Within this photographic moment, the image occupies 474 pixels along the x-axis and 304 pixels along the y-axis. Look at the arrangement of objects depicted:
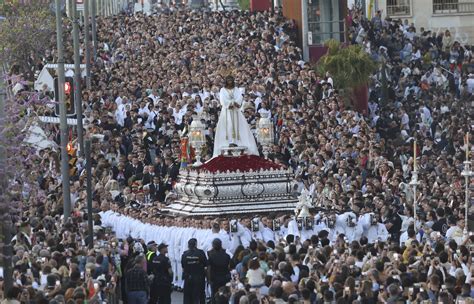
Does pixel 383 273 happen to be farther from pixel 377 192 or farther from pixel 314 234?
pixel 377 192

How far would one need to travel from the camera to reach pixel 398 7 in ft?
268

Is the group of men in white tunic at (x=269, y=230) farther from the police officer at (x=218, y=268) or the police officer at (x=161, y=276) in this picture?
the police officer at (x=218, y=268)

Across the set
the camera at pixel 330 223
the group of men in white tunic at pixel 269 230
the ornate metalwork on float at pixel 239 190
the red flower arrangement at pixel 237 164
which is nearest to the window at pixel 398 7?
the red flower arrangement at pixel 237 164

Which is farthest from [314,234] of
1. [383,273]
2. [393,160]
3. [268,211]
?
[393,160]

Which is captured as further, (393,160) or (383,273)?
(393,160)

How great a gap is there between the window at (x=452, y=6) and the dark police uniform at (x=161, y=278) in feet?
146

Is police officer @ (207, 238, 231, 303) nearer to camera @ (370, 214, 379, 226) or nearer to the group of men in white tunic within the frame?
the group of men in white tunic

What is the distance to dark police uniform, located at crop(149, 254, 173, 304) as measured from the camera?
1468 inches

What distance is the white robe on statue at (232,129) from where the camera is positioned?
4566cm

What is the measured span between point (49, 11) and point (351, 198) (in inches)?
1281

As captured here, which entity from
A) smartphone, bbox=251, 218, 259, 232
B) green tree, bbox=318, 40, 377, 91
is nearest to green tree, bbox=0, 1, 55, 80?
green tree, bbox=318, 40, 377, 91

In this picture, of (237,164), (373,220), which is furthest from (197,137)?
(373,220)

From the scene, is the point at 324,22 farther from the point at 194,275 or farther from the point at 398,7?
the point at 194,275

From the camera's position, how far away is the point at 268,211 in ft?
143
